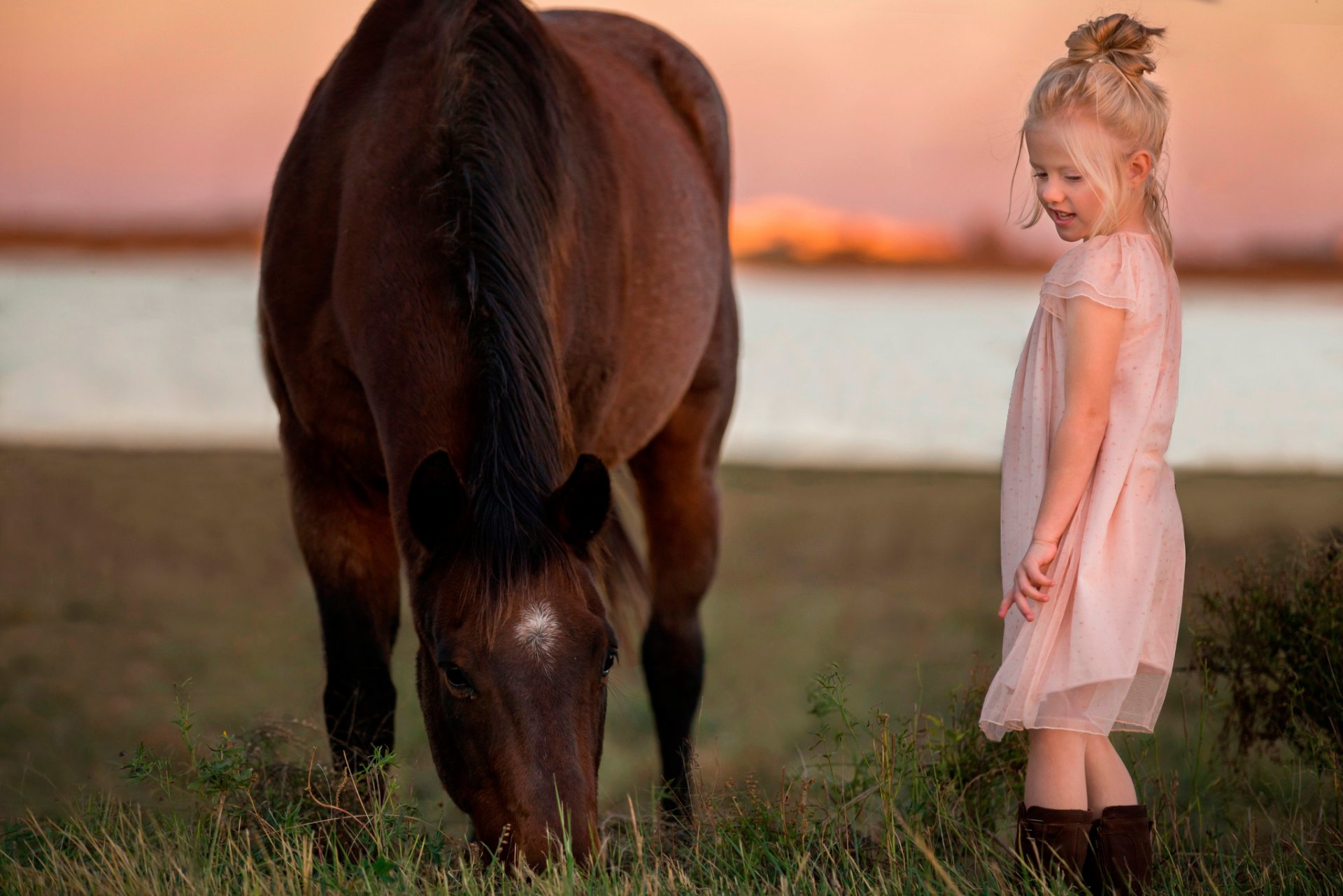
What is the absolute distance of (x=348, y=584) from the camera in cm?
342

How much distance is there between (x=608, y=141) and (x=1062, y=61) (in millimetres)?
1868

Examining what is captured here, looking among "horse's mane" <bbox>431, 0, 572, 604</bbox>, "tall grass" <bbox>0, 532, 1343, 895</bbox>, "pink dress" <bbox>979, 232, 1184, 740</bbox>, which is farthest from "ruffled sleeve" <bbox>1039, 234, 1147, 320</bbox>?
"horse's mane" <bbox>431, 0, 572, 604</bbox>

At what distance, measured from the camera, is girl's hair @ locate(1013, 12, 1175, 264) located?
226 centimetres

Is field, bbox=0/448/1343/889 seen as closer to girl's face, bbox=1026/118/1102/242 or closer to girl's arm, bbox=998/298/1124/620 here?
girl's arm, bbox=998/298/1124/620

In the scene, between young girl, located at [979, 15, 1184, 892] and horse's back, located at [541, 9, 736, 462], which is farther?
horse's back, located at [541, 9, 736, 462]

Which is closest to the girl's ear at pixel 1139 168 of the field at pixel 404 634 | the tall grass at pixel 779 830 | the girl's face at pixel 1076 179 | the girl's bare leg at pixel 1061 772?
the girl's face at pixel 1076 179

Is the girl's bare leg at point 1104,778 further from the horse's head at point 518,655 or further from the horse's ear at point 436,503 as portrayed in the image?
the horse's ear at point 436,503

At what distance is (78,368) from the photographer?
1091 cm

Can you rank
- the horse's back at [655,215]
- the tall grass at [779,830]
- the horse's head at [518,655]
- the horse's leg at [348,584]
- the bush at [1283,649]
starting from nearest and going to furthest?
1. the horse's head at [518,655]
2. the tall grass at [779,830]
3. the bush at [1283,649]
4. the horse's leg at [348,584]
5. the horse's back at [655,215]

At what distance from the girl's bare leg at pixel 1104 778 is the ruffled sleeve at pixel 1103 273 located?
85 cm

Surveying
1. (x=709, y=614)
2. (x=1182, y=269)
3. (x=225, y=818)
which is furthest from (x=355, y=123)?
(x=709, y=614)

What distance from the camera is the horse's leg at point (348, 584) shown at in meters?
3.37

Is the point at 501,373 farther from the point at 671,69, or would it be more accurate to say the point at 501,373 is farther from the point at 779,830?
the point at 671,69

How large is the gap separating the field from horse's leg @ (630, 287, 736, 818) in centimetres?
38
